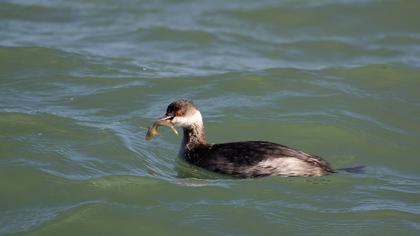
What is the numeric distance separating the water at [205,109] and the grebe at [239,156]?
0.14 metres

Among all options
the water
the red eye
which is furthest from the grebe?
the water

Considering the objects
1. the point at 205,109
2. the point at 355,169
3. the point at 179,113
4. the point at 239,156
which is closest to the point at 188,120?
the point at 179,113

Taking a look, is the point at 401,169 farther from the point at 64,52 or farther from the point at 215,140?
the point at 64,52

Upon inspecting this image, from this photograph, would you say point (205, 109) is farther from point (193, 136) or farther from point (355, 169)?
point (355, 169)

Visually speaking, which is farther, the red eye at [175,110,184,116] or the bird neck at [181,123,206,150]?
the bird neck at [181,123,206,150]

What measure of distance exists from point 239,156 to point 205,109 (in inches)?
106

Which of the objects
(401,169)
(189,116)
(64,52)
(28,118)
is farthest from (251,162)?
(64,52)

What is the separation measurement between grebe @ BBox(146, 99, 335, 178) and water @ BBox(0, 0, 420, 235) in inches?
5.5

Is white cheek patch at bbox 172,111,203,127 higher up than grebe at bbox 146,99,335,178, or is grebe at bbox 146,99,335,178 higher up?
white cheek patch at bbox 172,111,203,127

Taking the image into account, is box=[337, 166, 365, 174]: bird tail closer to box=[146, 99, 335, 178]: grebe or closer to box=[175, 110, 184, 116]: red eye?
box=[146, 99, 335, 178]: grebe

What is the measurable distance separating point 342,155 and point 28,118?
406cm

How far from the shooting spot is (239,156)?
9.55m

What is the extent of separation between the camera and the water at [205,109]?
8539mm

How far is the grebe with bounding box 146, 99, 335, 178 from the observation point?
30.7 feet
